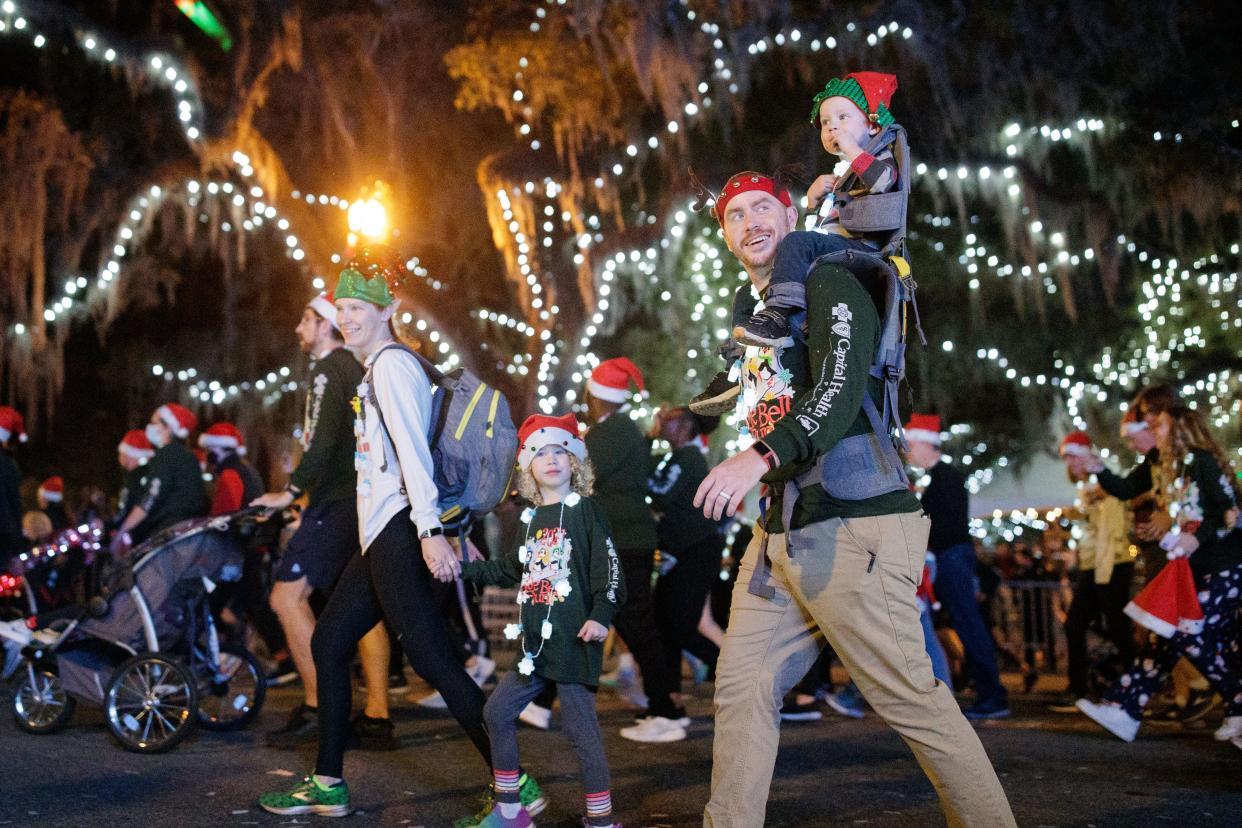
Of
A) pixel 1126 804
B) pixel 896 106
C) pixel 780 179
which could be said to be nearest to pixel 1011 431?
pixel 896 106

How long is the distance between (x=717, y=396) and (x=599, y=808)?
62.2 inches

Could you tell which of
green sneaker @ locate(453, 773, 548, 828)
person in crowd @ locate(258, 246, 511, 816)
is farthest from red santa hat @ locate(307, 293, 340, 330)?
green sneaker @ locate(453, 773, 548, 828)

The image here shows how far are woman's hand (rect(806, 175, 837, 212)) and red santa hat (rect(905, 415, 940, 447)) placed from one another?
470 cm

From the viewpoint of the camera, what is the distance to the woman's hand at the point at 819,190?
358cm

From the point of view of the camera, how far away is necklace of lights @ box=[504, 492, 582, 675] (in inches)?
172

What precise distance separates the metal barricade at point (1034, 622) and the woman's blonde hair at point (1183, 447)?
5549 millimetres

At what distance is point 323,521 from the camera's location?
5695mm

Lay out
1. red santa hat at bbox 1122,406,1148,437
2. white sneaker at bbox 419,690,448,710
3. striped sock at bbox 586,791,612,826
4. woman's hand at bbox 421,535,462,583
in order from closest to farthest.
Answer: striped sock at bbox 586,791,612,826 < woman's hand at bbox 421,535,462,583 < white sneaker at bbox 419,690,448,710 < red santa hat at bbox 1122,406,1148,437

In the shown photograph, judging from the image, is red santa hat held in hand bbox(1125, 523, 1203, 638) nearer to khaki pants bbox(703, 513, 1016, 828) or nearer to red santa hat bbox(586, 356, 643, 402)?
red santa hat bbox(586, 356, 643, 402)

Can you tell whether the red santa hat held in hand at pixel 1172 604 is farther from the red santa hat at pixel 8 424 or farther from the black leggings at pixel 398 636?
the red santa hat at pixel 8 424

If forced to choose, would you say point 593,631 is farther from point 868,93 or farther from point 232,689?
point 232,689

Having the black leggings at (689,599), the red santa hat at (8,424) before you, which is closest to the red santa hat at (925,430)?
the black leggings at (689,599)

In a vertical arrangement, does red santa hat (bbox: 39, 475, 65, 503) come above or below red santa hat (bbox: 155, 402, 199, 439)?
below

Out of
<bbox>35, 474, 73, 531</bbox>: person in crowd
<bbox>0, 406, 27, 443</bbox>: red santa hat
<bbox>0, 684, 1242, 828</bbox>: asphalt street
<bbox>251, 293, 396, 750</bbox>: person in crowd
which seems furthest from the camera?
<bbox>35, 474, 73, 531</bbox>: person in crowd
